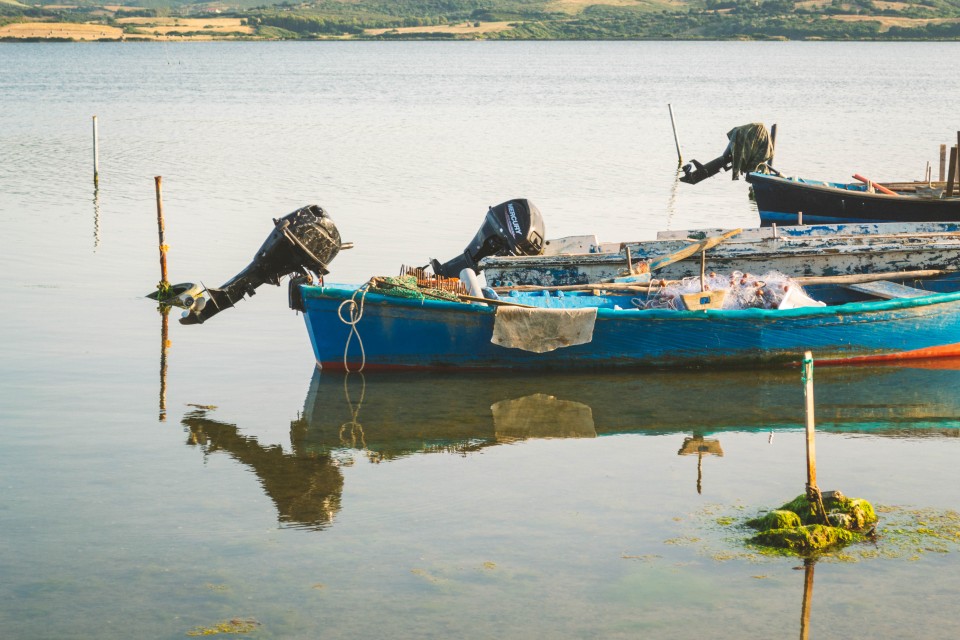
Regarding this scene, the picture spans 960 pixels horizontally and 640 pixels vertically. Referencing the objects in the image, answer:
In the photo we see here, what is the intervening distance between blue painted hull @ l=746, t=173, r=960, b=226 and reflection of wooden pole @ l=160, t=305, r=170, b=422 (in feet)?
33.9

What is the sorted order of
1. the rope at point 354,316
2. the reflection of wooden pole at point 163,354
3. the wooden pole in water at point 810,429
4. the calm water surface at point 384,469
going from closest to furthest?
the calm water surface at point 384,469, the wooden pole in water at point 810,429, the reflection of wooden pole at point 163,354, the rope at point 354,316

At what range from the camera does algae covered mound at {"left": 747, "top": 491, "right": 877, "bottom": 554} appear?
811 centimetres

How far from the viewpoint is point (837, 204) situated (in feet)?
66.1

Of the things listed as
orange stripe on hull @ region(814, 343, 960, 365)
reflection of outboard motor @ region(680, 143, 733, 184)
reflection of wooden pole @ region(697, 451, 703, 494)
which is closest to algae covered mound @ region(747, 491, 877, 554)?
reflection of wooden pole @ region(697, 451, 703, 494)

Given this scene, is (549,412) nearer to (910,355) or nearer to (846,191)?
(910,355)

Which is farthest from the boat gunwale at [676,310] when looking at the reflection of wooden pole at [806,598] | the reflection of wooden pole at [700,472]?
the reflection of wooden pole at [806,598]

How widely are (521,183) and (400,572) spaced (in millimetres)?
21407

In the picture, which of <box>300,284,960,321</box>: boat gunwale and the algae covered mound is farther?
<box>300,284,960,321</box>: boat gunwale

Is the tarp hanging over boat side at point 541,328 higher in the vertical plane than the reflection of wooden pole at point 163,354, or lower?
higher

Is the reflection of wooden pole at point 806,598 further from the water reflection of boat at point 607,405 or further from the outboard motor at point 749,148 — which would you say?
the outboard motor at point 749,148

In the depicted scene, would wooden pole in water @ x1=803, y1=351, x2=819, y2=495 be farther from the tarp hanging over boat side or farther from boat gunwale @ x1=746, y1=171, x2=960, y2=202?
boat gunwale @ x1=746, y1=171, x2=960, y2=202

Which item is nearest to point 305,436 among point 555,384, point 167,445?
point 167,445

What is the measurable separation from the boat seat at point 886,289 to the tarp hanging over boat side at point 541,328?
3642mm

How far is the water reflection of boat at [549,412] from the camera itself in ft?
34.6
